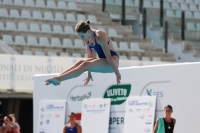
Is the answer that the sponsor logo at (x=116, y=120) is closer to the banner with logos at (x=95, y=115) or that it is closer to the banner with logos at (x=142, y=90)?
the banner with logos at (x=142, y=90)

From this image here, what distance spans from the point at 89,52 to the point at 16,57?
29.4 ft

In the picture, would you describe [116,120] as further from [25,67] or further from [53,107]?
[25,67]

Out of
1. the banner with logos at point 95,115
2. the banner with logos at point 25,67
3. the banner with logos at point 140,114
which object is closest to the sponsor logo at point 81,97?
the banner with logos at point 95,115

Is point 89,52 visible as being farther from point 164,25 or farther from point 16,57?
point 164,25

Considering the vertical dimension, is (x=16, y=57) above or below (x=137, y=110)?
above

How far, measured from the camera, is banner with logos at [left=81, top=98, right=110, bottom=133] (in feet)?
44.1

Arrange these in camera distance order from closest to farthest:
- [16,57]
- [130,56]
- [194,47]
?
[16,57] < [130,56] < [194,47]

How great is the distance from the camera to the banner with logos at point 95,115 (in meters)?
13.4

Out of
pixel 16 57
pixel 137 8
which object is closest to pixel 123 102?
pixel 16 57

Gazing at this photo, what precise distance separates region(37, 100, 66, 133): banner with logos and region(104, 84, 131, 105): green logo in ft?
5.22

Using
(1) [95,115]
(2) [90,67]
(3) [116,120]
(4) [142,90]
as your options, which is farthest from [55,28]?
(2) [90,67]

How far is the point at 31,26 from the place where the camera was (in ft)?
70.7

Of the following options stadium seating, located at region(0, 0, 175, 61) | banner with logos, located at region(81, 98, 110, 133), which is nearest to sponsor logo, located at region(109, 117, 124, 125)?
banner with logos, located at region(81, 98, 110, 133)

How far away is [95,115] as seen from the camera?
13773 millimetres
